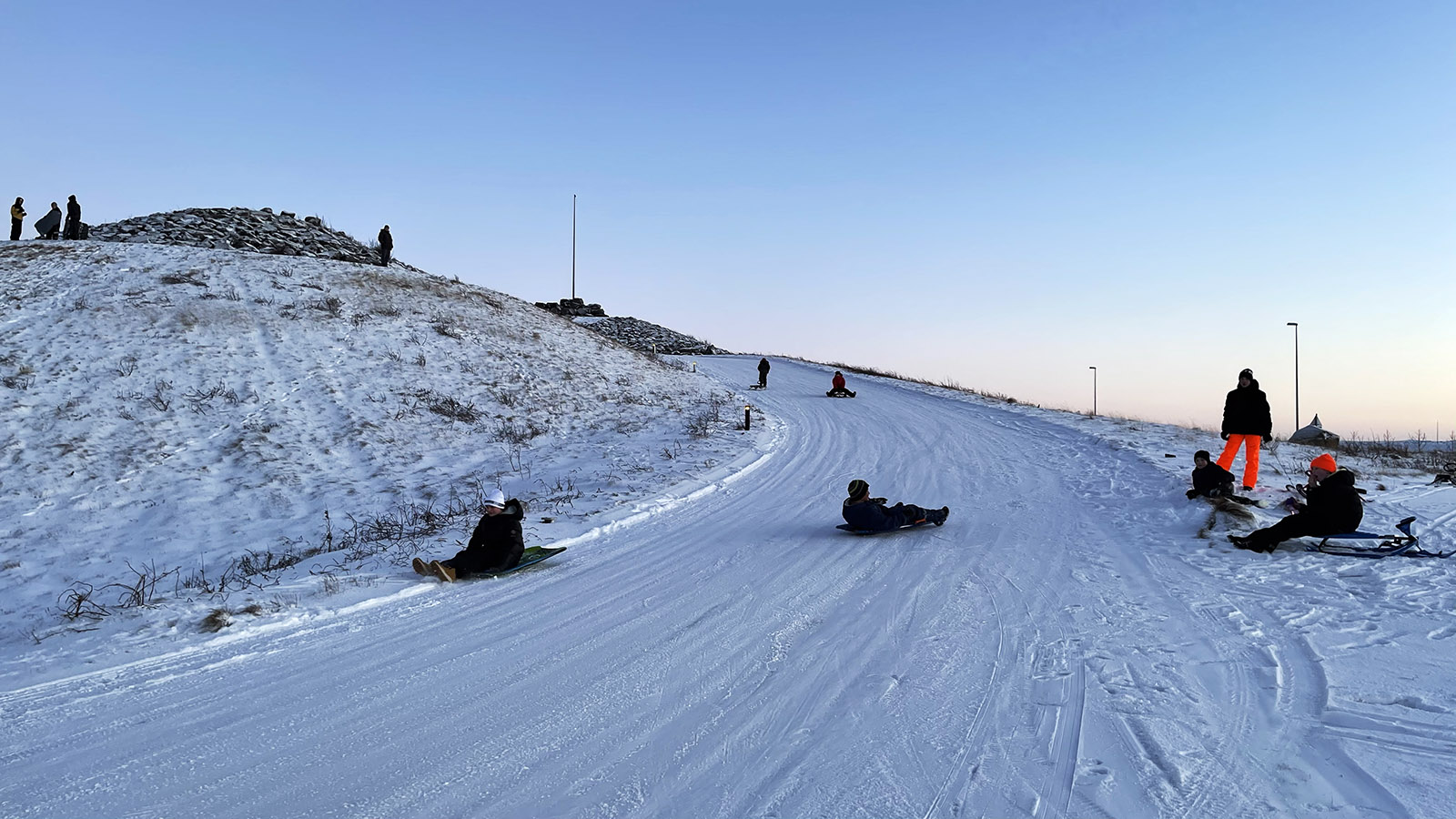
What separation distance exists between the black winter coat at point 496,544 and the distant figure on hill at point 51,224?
3384 centimetres

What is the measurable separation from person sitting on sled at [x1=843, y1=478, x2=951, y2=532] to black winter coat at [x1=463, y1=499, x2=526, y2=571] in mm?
4049

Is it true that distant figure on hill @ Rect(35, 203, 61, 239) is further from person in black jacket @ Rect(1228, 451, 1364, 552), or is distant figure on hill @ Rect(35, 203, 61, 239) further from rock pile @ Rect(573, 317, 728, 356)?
person in black jacket @ Rect(1228, 451, 1364, 552)

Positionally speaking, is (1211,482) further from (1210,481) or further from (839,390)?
(839,390)

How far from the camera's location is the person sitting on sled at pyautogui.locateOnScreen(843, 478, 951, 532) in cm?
943

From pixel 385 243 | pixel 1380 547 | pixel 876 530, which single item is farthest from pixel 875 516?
pixel 385 243

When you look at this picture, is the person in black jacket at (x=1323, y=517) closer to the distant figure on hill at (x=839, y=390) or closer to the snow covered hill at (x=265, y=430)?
the snow covered hill at (x=265, y=430)

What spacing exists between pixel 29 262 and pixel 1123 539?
106 ft

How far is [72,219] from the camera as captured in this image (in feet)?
101

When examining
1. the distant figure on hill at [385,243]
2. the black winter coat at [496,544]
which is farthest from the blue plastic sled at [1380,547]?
the distant figure on hill at [385,243]

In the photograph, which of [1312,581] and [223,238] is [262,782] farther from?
[223,238]

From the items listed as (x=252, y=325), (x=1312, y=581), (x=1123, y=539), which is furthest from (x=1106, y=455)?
(x=252, y=325)

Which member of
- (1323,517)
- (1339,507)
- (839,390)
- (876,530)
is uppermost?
(839,390)

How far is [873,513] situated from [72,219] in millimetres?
36818

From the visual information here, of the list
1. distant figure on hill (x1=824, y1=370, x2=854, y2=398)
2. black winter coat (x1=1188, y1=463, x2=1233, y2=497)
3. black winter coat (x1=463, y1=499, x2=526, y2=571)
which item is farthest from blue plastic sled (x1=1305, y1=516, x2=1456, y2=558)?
distant figure on hill (x1=824, y1=370, x2=854, y2=398)
